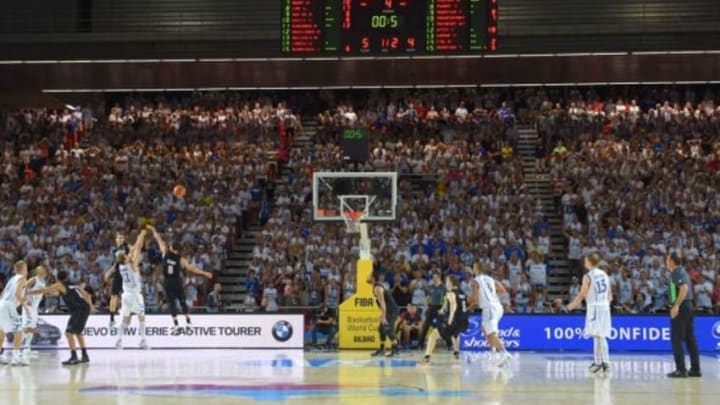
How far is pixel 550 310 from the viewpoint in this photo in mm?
26344

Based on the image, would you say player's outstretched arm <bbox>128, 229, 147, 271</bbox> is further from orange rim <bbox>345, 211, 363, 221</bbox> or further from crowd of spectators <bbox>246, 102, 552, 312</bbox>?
crowd of spectators <bbox>246, 102, 552, 312</bbox>

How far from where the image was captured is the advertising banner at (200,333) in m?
25.5

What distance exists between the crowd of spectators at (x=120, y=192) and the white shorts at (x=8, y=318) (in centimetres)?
612

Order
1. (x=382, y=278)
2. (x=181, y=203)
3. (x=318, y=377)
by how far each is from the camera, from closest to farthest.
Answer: (x=318, y=377), (x=382, y=278), (x=181, y=203)

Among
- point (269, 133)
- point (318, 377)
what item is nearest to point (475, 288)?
point (318, 377)

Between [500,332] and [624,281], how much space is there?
12.1ft

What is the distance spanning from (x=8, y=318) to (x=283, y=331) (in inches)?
283

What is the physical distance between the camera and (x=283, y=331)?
2556 centimetres

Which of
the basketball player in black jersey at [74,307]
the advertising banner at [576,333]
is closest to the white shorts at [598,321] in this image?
the advertising banner at [576,333]

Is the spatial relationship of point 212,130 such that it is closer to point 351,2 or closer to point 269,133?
point 269,133

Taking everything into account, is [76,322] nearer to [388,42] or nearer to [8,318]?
[8,318]

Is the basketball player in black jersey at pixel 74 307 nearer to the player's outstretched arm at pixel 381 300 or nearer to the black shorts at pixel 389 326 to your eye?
the player's outstretched arm at pixel 381 300

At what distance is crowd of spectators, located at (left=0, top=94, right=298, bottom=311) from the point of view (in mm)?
29547

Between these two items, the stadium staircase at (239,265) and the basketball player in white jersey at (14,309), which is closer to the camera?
the basketball player in white jersey at (14,309)
